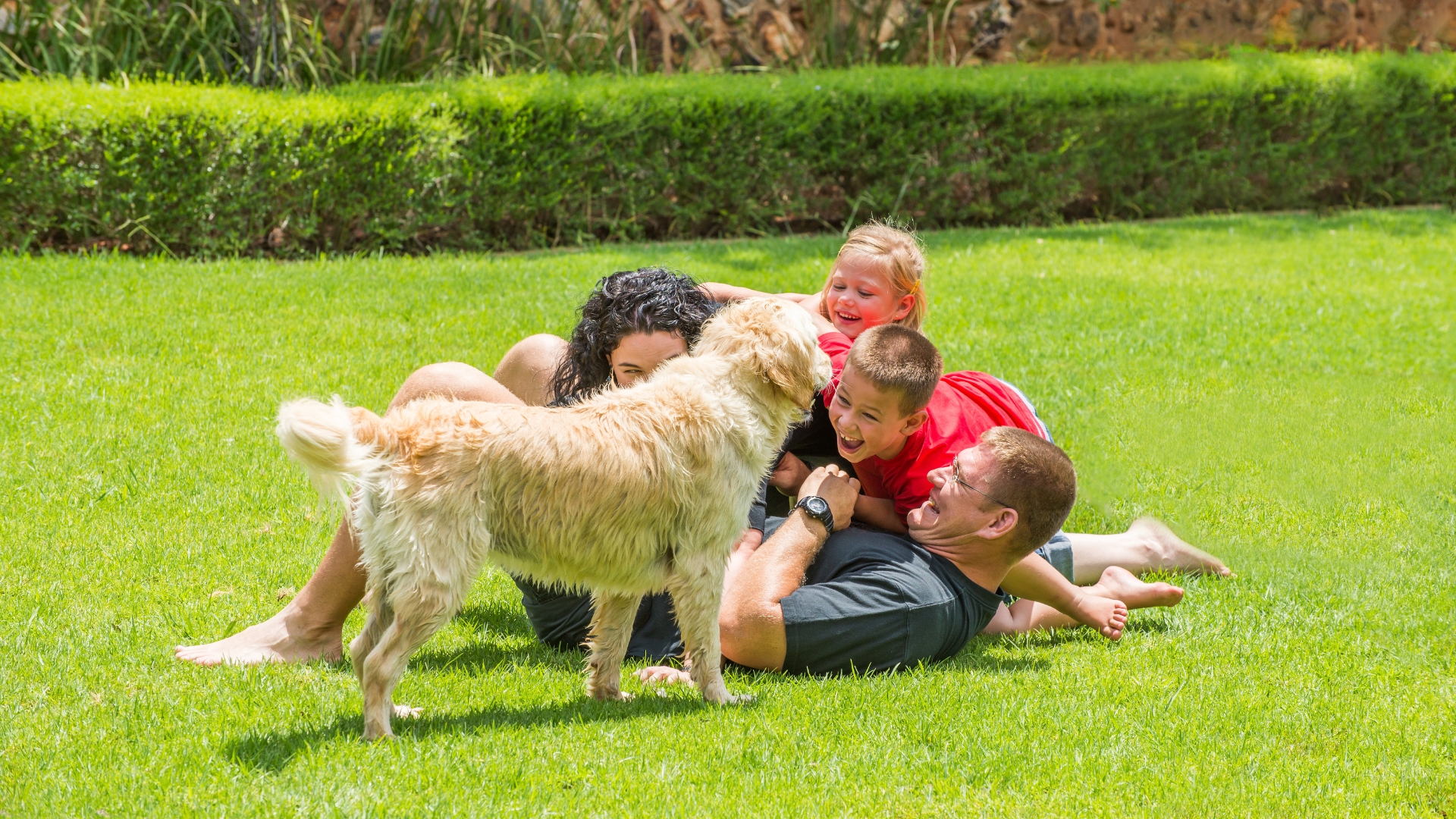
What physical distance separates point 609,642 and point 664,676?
0.36 m

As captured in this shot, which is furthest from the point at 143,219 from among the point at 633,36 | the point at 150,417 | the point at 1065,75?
the point at 1065,75

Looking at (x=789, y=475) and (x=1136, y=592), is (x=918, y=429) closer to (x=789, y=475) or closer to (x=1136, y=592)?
(x=789, y=475)

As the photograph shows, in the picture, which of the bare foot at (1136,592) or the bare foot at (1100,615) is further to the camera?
the bare foot at (1136,592)

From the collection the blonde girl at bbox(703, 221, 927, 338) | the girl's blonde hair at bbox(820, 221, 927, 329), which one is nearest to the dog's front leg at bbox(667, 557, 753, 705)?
the blonde girl at bbox(703, 221, 927, 338)

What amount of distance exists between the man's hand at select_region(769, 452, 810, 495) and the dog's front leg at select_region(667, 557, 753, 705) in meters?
1.06

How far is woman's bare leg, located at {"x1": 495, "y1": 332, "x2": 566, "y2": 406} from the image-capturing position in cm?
491

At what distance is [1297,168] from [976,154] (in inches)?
156

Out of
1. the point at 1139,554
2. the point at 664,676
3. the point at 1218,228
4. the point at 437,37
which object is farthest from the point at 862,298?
the point at 1218,228

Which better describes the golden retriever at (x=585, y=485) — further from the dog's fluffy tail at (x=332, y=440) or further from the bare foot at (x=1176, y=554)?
the bare foot at (x=1176, y=554)

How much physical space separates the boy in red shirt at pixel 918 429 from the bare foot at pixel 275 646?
185 centimetres

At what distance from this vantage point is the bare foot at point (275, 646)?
4203 millimetres

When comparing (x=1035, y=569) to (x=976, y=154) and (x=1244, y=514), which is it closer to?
(x=1244, y=514)

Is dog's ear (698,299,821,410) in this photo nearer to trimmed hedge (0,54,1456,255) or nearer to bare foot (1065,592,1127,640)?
bare foot (1065,592,1127,640)

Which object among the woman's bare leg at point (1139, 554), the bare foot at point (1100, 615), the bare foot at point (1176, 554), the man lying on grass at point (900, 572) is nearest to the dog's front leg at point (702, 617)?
the man lying on grass at point (900, 572)
